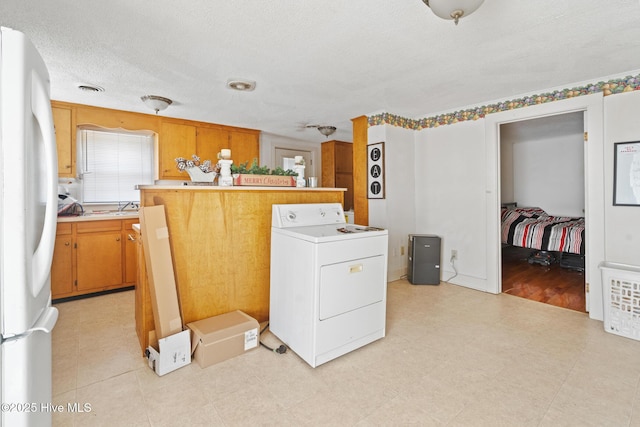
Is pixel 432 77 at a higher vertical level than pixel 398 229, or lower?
higher

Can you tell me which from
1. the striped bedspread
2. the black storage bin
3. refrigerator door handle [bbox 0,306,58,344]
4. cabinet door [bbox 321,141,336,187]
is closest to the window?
cabinet door [bbox 321,141,336,187]

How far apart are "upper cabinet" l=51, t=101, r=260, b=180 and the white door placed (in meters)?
0.58

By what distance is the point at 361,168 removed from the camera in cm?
413

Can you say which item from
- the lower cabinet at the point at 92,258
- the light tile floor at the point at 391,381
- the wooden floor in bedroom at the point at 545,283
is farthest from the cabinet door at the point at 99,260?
the wooden floor in bedroom at the point at 545,283

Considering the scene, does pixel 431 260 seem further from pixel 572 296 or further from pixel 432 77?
pixel 432 77

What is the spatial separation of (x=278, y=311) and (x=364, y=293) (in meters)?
0.71

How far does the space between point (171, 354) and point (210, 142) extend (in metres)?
3.37

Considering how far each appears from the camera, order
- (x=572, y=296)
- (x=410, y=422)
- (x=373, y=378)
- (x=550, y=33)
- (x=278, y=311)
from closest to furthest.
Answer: (x=410, y=422)
(x=373, y=378)
(x=550, y=33)
(x=278, y=311)
(x=572, y=296)

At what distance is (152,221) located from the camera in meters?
1.96

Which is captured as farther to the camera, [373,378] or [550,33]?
[550,33]

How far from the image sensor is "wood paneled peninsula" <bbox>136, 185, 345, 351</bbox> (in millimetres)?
2115

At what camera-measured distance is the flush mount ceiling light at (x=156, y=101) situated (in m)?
3.25

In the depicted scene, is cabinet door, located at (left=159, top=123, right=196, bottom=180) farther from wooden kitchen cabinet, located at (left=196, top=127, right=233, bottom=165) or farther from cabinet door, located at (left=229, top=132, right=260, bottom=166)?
cabinet door, located at (left=229, top=132, right=260, bottom=166)

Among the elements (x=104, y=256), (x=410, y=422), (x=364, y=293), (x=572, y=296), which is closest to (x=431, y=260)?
(x=572, y=296)
